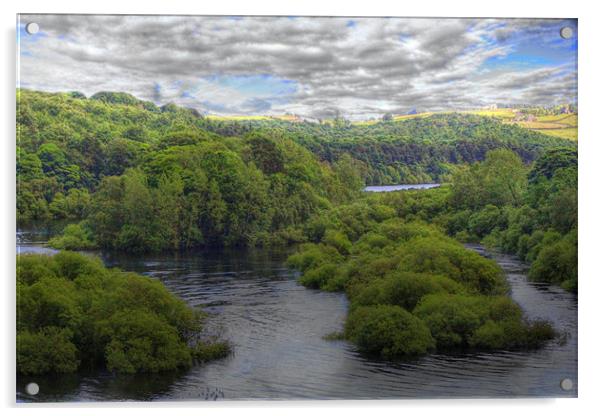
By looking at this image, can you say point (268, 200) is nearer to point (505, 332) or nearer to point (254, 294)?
point (254, 294)

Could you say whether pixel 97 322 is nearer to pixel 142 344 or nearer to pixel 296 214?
pixel 142 344

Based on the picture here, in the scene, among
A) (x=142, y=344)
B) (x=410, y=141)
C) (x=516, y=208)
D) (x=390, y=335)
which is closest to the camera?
(x=142, y=344)

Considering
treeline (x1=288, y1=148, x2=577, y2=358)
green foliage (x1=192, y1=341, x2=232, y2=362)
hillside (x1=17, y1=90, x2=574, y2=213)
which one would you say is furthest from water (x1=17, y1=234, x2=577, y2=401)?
hillside (x1=17, y1=90, x2=574, y2=213)

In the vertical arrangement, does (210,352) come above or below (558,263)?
below

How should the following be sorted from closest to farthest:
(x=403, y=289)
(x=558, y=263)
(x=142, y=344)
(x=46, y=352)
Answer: (x=46, y=352) → (x=142, y=344) → (x=558, y=263) → (x=403, y=289)

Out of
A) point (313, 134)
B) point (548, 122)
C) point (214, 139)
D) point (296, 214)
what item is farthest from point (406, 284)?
point (214, 139)

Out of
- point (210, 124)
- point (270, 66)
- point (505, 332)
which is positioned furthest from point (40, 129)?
point (505, 332)
